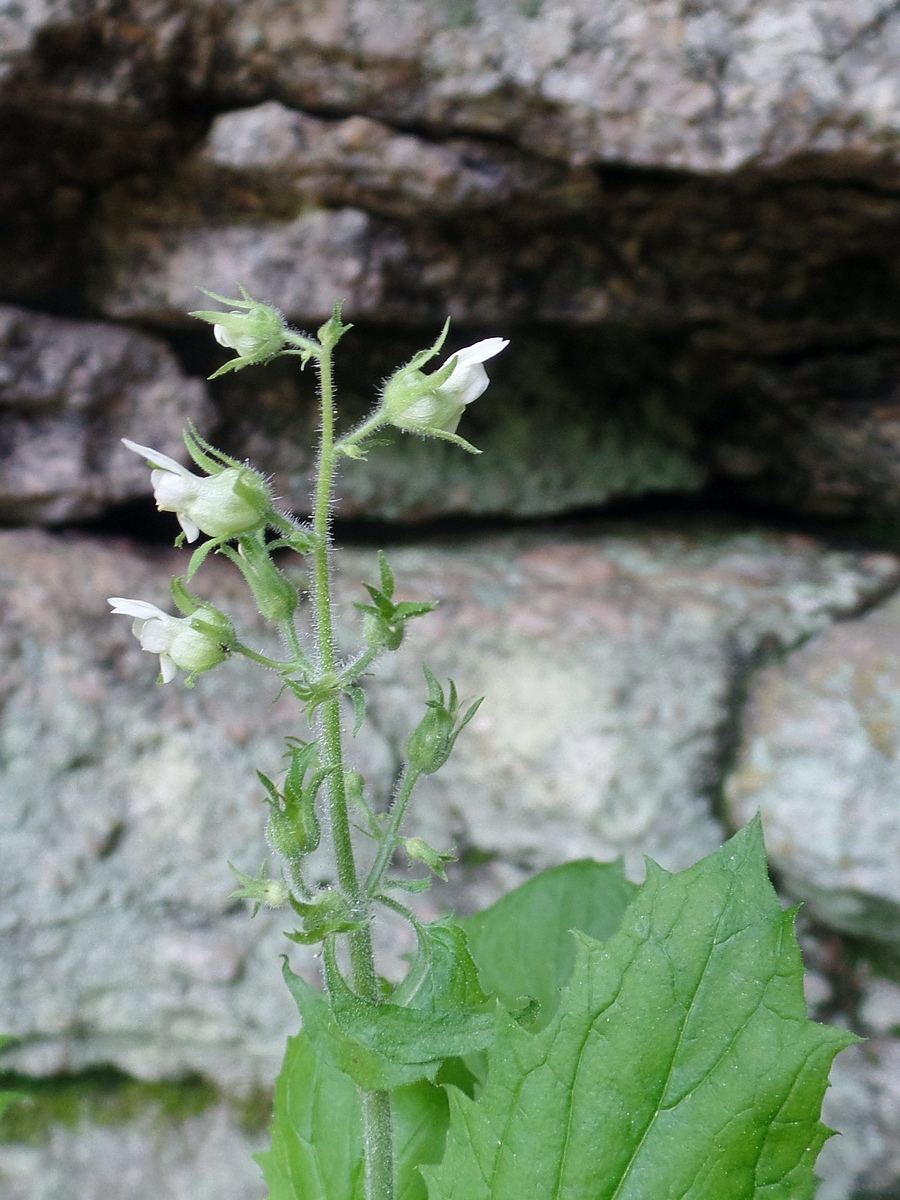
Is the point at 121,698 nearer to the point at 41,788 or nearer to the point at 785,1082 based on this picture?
the point at 41,788

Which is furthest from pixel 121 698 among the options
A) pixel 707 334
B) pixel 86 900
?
pixel 707 334

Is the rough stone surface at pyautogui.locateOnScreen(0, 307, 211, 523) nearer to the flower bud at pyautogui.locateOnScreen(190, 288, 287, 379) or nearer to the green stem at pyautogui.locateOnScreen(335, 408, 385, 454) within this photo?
the flower bud at pyautogui.locateOnScreen(190, 288, 287, 379)

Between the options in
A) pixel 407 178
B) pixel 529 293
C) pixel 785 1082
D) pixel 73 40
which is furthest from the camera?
pixel 529 293

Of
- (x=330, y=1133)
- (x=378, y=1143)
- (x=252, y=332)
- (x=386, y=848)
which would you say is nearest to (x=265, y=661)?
(x=386, y=848)

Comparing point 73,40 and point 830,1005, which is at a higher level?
point 73,40

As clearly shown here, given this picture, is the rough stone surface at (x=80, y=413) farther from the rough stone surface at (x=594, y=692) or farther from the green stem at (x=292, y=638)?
the green stem at (x=292, y=638)

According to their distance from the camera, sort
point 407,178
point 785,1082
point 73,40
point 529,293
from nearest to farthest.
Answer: point 785,1082
point 73,40
point 407,178
point 529,293

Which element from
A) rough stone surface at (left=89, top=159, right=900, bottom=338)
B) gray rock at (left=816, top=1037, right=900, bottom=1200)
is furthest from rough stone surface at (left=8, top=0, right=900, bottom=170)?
gray rock at (left=816, top=1037, right=900, bottom=1200)

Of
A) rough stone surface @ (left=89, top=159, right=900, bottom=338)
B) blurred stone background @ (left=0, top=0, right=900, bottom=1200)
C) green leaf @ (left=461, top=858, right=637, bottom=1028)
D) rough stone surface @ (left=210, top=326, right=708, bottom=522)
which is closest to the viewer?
green leaf @ (left=461, top=858, right=637, bottom=1028)
